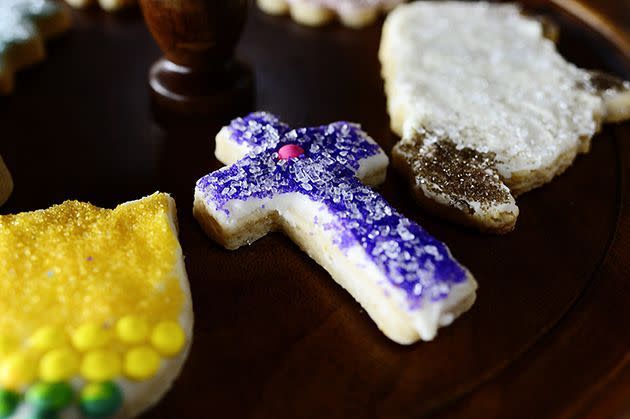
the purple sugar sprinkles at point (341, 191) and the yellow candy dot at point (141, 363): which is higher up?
the purple sugar sprinkles at point (341, 191)

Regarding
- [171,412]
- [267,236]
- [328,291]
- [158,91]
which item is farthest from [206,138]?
[171,412]

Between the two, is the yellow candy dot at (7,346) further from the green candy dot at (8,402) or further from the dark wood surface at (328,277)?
the dark wood surface at (328,277)

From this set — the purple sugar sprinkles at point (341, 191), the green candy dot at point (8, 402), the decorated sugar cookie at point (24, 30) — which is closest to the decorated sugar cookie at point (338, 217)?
the purple sugar sprinkles at point (341, 191)

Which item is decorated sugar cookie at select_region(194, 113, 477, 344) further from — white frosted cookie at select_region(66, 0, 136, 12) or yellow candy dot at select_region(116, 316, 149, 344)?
white frosted cookie at select_region(66, 0, 136, 12)

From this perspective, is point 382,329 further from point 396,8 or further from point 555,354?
point 396,8

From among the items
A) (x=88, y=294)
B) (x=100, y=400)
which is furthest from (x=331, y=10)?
(x=100, y=400)
